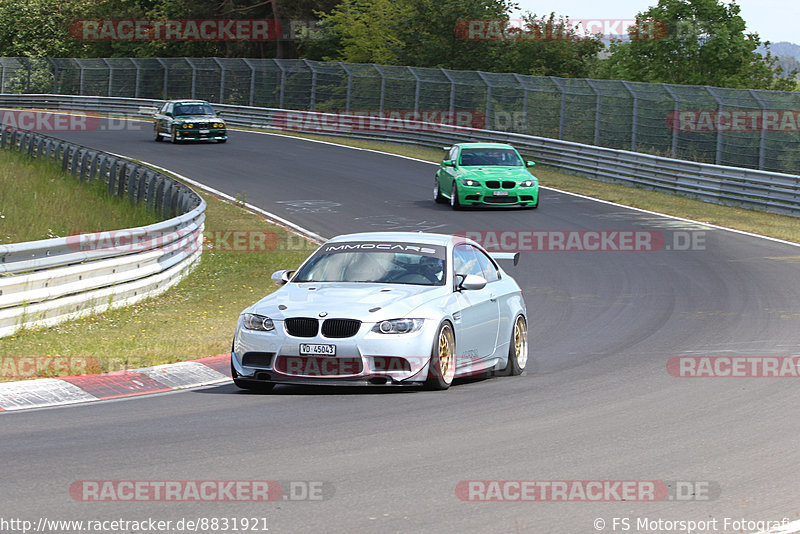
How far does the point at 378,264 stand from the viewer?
428 inches

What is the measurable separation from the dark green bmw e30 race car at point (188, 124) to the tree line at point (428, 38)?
60.5 ft

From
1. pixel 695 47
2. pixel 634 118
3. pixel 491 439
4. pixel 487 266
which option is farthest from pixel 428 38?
pixel 491 439

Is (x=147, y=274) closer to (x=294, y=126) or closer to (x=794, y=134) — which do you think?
(x=794, y=134)

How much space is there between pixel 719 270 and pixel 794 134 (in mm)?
11884

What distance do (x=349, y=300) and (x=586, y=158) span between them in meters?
26.3

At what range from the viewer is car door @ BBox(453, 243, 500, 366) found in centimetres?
1039

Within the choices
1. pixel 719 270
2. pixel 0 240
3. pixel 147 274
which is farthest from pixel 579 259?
pixel 0 240

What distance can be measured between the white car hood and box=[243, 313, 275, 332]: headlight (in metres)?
0.04

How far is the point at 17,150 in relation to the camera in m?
35.2

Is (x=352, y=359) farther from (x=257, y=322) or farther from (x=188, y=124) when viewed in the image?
(x=188, y=124)

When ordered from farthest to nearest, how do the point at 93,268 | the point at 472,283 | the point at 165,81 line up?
the point at 165,81
the point at 93,268
the point at 472,283

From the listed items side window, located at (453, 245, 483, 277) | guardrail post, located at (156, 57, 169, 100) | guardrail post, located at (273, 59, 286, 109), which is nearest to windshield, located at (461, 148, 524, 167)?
side window, located at (453, 245, 483, 277)

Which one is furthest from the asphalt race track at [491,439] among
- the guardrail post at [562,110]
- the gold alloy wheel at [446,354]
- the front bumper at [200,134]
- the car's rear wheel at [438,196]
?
the front bumper at [200,134]

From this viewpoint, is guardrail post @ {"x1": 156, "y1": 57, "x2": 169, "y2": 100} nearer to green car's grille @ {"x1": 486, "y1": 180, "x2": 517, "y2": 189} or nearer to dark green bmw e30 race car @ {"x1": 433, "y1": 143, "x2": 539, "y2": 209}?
dark green bmw e30 race car @ {"x1": 433, "y1": 143, "x2": 539, "y2": 209}
